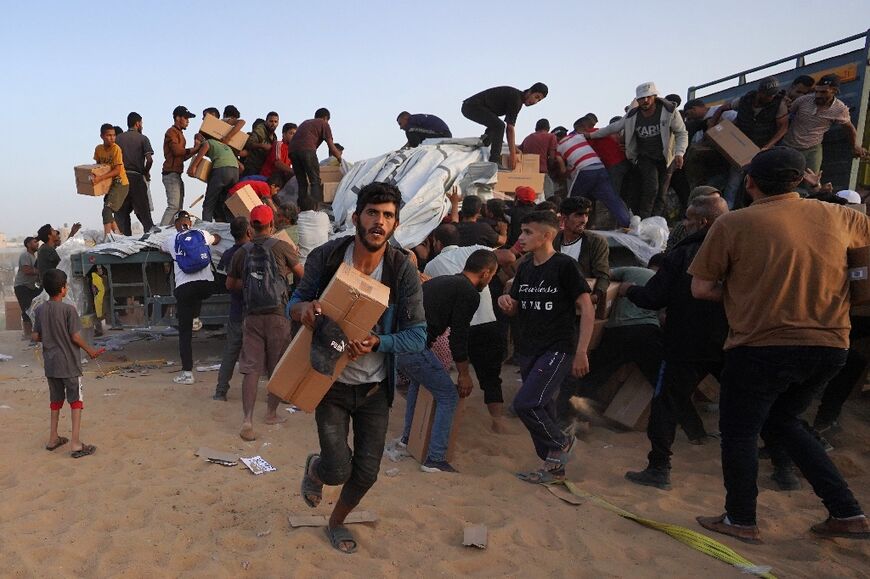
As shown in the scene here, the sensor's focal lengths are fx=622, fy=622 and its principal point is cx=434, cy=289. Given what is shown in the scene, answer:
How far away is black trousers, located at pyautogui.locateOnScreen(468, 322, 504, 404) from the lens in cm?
553

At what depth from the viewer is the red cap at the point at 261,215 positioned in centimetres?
544

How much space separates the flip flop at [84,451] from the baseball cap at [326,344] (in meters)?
3.08

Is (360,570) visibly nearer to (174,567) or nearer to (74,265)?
(174,567)

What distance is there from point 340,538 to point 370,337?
1.21m

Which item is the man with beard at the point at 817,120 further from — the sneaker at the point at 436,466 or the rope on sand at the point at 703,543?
the sneaker at the point at 436,466

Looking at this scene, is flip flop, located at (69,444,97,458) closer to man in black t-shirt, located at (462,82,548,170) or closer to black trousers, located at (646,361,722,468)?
black trousers, located at (646,361,722,468)

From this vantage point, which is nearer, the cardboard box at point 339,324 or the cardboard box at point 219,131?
the cardboard box at point 339,324

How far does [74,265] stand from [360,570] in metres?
6.75

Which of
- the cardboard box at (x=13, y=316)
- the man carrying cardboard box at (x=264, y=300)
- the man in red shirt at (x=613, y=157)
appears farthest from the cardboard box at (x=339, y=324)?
the cardboard box at (x=13, y=316)

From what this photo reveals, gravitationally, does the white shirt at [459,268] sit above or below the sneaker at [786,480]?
above

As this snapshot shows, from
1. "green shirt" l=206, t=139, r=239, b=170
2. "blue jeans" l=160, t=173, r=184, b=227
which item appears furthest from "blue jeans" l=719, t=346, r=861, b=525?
"blue jeans" l=160, t=173, r=184, b=227

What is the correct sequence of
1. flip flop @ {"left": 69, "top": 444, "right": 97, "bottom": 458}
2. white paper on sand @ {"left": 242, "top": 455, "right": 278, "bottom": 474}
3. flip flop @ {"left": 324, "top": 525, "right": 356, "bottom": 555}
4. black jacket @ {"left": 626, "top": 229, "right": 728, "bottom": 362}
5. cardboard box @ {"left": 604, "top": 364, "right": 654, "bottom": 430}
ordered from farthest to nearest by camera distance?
cardboard box @ {"left": 604, "top": 364, "right": 654, "bottom": 430}, flip flop @ {"left": 69, "top": 444, "right": 97, "bottom": 458}, white paper on sand @ {"left": 242, "top": 455, "right": 278, "bottom": 474}, black jacket @ {"left": 626, "top": 229, "right": 728, "bottom": 362}, flip flop @ {"left": 324, "top": 525, "right": 356, "bottom": 555}

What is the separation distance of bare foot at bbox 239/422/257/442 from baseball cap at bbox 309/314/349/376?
265 centimetres

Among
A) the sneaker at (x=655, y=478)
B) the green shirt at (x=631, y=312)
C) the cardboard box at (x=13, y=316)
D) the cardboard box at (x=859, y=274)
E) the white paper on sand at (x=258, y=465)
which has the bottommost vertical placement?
the cardboard box at (x=13, y=316)
